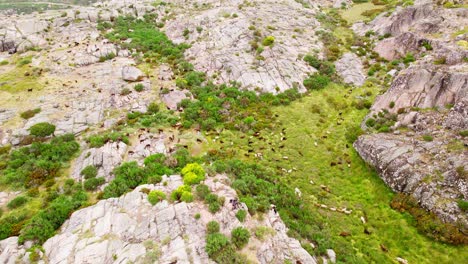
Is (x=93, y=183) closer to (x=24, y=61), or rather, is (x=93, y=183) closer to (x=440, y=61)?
(x=24, y=61)

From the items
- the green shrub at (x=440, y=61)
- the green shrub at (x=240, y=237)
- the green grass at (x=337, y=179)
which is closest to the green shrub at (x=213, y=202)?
the green shrub at (x=240, y=237)

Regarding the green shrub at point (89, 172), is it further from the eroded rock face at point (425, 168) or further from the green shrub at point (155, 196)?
the eroded rock face at point (425, 168)

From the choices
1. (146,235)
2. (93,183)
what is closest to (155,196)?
(146,235)

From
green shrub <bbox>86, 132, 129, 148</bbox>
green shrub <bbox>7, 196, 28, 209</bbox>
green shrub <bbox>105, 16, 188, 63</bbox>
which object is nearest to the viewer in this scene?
green shrub <bbox>7, 196, 28, 209</bbox>

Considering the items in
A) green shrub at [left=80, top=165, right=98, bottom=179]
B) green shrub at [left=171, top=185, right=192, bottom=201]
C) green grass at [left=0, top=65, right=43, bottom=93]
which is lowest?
green grass at [left=0, top=65, right=43, bottom=93]

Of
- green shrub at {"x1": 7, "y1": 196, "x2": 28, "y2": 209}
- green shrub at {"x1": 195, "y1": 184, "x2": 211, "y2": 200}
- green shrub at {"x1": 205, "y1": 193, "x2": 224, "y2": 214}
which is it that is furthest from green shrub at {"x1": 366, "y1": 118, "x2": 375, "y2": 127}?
green shrub at {"x1": 7, "y1": 196, "x2": 28, "y2": 209}

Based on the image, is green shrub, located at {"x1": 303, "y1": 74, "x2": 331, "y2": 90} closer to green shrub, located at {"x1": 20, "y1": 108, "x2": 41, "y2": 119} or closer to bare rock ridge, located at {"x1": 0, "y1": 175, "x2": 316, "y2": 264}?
bare rock ridge, located at {"x1": 0, "y1": 175, "x2": 316, "y2": 264}
